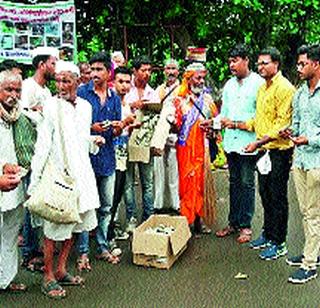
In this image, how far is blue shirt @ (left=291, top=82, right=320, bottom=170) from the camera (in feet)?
15.8

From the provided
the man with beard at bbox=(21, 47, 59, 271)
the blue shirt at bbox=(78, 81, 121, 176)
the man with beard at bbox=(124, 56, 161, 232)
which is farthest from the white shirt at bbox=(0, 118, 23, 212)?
the man with beard at bbox=(124, 56, 161, 232)

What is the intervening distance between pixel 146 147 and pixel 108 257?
1143mm

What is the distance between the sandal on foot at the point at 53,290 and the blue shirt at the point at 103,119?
3.31 ft

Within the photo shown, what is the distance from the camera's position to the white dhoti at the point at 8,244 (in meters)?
4.75

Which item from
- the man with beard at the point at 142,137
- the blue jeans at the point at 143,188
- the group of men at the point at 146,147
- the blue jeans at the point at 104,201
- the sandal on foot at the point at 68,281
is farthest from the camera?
the blue jeans at the point at 143,188

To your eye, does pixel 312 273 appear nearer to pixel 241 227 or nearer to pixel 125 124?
pixel 241 227

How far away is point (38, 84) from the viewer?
5.36 metres

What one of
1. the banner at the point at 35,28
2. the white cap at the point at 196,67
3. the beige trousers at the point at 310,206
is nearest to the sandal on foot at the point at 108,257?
the beige trousers at the point at 310,206

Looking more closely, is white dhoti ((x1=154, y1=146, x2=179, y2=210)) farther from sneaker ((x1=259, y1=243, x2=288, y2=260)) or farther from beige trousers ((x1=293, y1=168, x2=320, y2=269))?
beige trousers ((x1=293, y1=168, x2=320, y2=269))

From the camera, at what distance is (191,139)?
6180 millimetres

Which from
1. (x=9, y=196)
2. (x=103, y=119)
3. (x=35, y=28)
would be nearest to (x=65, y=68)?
(x=103, y=119)

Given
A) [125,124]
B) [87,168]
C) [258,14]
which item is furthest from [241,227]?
[258,14]

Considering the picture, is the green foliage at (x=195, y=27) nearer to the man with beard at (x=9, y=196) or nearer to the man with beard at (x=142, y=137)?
the man with beard at (x=142, y=137)

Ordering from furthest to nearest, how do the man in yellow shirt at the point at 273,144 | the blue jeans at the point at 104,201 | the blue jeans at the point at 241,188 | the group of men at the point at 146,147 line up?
the blue jeans at the point at 241,188, the blue jeans at the point at 104,201, the man in yellow shirt at the point at 273,144, the group of men at the point at 146,147
